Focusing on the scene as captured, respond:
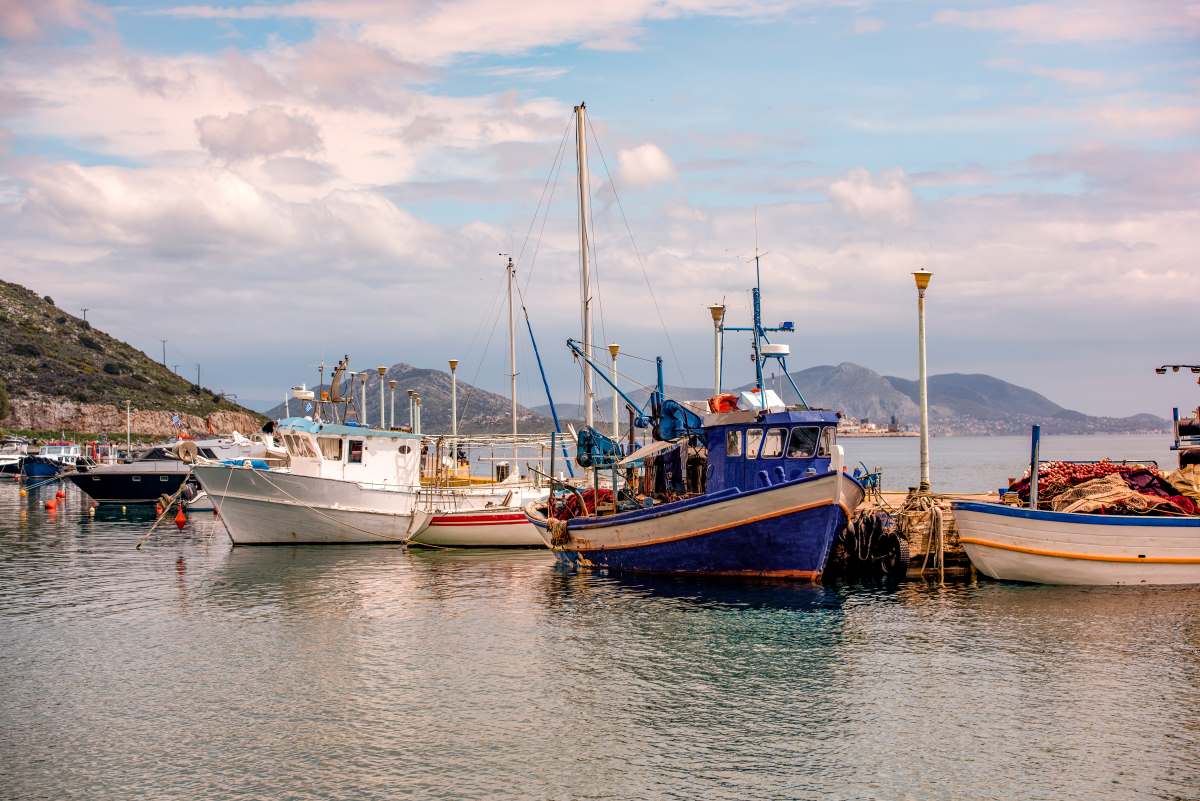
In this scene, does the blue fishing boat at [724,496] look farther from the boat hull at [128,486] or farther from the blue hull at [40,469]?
the blue hull at [40,469]

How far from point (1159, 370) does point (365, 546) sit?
30354 mm

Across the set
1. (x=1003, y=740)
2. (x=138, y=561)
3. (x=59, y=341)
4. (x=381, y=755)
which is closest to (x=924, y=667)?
(x=1003, y=740)

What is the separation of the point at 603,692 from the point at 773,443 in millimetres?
13307

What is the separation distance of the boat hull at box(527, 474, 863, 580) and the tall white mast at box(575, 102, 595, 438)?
6.82 metres

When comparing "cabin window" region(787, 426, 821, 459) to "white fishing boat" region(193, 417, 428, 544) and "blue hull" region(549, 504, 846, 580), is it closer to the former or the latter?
"blue hull" region(549, 504, 846, 580)

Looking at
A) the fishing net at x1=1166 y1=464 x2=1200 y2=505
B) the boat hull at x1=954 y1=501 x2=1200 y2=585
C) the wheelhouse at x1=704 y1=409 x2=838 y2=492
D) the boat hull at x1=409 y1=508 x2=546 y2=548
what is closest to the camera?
the boat hull at x1=954 y1=501 x2=1200 y2=585

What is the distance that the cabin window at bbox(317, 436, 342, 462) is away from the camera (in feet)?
144

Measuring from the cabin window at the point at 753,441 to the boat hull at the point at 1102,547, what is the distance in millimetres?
6695

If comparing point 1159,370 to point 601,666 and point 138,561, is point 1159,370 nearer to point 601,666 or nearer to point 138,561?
point 601,666

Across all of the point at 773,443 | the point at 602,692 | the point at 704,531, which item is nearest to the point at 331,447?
the point at 704,531

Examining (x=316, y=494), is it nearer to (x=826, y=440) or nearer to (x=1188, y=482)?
(x=826, y=440)

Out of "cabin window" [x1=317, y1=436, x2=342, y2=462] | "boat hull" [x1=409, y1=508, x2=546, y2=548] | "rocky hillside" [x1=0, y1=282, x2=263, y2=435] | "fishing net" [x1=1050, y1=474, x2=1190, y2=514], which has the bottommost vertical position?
"boat hull" [x1=409, y1=508, x2=546, y2=548]

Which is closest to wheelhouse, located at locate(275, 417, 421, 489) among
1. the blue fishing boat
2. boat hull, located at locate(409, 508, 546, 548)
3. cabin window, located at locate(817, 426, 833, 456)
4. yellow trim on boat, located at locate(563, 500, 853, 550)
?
boat hull, located at locate(409, 508, 546, 548)

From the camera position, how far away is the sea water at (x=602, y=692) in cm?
1500
